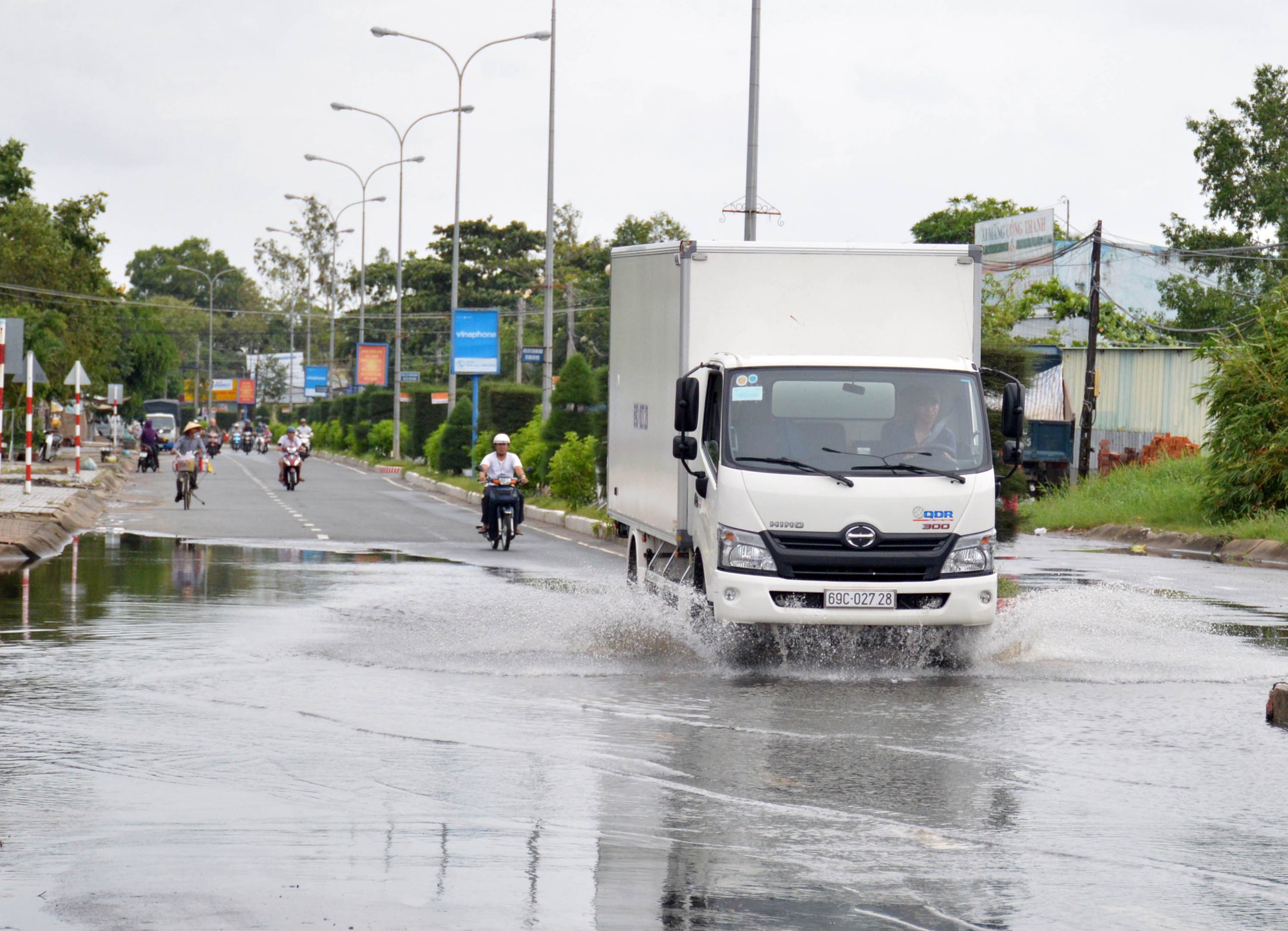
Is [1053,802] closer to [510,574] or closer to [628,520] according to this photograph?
[628,520]

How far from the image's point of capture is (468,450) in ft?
170

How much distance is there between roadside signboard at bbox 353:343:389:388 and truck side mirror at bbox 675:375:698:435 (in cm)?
6687

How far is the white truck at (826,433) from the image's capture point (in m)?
11.2

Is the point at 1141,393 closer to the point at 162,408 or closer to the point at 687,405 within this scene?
the point at 687,405

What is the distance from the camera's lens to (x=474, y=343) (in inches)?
1949

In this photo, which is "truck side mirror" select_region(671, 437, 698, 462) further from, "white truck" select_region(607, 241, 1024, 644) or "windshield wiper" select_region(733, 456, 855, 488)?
"windshield wiper" select_region(733, 456, 855, 488)

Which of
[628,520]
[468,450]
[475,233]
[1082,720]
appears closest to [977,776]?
[1082,720]

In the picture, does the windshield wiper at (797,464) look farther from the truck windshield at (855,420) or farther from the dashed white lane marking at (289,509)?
the dashed white lane marking at (289,509)

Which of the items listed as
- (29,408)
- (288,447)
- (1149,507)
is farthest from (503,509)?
(288,447)

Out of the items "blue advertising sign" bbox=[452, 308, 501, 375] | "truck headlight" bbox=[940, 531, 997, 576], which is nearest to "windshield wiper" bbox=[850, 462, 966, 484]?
"truck headlight" bbox=[940, 531, 997, 576]

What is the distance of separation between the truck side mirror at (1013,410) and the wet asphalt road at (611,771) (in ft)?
4.72

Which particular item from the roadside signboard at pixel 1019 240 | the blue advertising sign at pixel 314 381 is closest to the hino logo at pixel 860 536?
the roadside signboard at pixel 1019 240

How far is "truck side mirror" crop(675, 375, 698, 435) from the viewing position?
11.6 metres

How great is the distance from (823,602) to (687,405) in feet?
5.41
